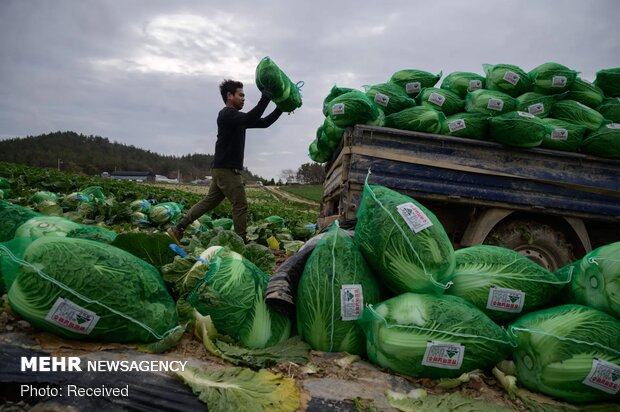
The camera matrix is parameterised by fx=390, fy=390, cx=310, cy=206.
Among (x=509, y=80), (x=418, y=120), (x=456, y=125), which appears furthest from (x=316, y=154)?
(x=509, y=80)

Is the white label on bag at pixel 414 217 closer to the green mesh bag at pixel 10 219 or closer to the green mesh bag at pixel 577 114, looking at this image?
the green mesh bag at pixel 10 219

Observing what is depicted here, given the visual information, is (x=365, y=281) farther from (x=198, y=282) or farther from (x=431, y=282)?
(x=198, y=282)

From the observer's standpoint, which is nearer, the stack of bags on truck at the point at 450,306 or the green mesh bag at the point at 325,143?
the stack of bags on truck at the point at 450,306

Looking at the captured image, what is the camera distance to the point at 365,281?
84.8 inches

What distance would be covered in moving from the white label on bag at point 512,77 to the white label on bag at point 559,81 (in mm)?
400

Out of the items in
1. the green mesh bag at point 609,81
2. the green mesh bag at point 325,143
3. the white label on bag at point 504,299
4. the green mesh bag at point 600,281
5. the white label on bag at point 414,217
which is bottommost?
the white label on bag at point 504,299

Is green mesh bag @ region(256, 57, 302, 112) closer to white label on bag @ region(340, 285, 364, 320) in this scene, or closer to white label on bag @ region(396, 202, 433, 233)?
white label on bag @ region(396, 202, 433, 233)

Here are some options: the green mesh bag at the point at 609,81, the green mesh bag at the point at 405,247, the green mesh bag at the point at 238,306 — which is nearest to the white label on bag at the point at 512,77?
the green mesh bag at the point at 609,81

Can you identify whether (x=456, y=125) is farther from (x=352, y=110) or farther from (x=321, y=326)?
(x=321, y=326)

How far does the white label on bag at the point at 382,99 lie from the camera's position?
184 inches

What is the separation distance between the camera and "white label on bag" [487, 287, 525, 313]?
7.07 feet

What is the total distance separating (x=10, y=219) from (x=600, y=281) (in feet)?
11.4

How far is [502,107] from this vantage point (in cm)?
456

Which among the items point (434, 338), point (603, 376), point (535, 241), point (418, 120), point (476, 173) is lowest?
point (603, 376)
